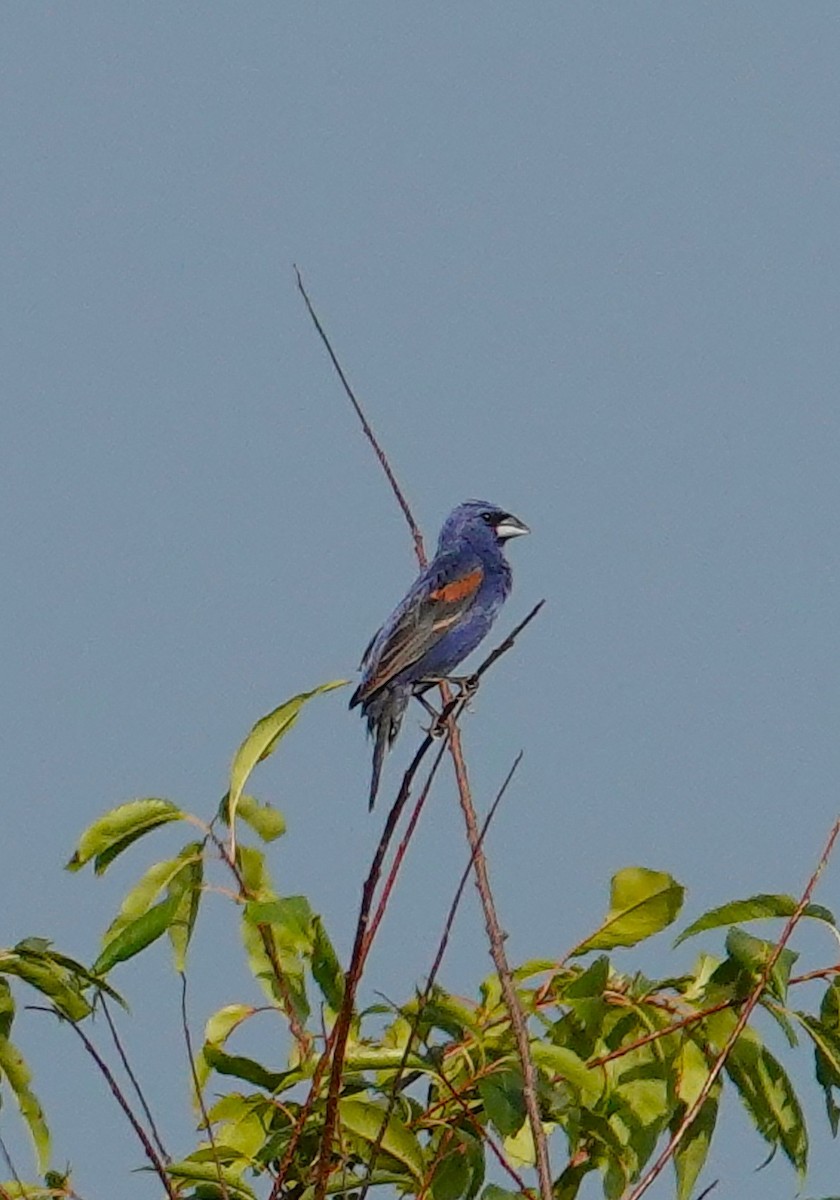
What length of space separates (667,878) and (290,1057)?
0.67 metres

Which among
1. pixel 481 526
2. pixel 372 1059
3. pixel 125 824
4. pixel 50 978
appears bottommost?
pixel 372 1059

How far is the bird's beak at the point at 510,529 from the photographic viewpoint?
331 inches

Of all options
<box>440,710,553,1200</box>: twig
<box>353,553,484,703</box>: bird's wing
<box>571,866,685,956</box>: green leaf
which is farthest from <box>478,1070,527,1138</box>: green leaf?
<box>353,553,484,703</box>: bird's wing

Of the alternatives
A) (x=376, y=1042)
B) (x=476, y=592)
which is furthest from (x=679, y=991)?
(x=476, y=592)

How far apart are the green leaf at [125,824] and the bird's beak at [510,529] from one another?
17.4 ft

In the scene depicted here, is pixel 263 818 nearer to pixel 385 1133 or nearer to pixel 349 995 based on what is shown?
pixel 385 1133

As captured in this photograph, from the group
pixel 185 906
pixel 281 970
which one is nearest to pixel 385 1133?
pixel 281 970

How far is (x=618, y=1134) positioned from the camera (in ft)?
10.1

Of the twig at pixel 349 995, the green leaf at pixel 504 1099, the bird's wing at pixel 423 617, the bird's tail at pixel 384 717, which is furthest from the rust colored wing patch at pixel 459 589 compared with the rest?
the twig at pixel 349 995

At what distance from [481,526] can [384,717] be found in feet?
5.65

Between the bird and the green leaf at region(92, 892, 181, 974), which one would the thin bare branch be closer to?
the green leaf at region(92, 892, 181, 974)

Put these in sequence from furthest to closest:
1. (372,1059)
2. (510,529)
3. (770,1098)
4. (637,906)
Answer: (510,529), (637,906), (770,1098), (372,1059)

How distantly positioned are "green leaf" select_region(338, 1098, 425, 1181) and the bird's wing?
144 inches

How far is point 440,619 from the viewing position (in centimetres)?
759
